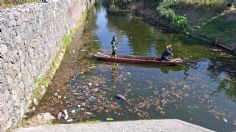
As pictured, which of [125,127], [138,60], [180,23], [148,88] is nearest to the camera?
[125,127]

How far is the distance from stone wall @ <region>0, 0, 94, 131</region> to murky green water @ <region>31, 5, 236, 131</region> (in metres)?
1.59

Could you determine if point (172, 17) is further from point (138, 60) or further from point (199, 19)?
point (138, 60)

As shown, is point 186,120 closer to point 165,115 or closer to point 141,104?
point 165,115

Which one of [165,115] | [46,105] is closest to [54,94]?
[46,105]

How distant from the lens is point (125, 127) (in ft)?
47.8

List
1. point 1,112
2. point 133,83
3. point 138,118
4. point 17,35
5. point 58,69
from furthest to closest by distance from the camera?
point 58,69 → point 133,83 → point 138,118 → point 17,35 → point 1,112

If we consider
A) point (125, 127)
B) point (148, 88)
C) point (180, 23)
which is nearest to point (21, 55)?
point (125, 127)

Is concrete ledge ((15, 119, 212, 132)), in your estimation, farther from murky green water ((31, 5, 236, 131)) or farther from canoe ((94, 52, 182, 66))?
canoe ((94, 52, 182, 66))

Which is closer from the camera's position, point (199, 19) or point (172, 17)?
point (199, 19)

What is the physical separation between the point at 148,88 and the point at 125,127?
6793mm

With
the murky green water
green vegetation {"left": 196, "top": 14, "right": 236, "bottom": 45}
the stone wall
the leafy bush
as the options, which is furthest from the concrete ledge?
the leafy bush

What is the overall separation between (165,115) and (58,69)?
9049 mm

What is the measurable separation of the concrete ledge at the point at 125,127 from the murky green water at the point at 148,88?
5.78ft

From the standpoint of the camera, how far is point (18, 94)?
1481 centimetres
